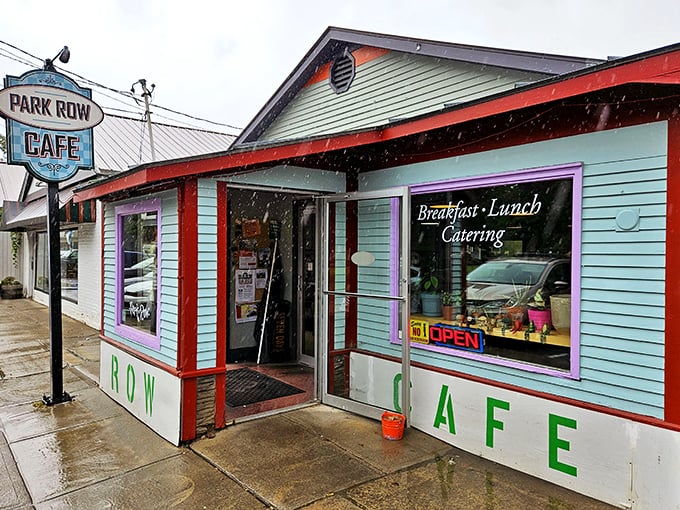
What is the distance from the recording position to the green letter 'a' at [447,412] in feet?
14.2

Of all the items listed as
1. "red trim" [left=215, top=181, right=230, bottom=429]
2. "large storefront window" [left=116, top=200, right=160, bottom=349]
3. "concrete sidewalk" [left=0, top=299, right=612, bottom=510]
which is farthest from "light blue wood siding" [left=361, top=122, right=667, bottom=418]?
"large storefront window" [left=116, top=200, right=160, bottom=349]

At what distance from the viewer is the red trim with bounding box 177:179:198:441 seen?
440cm

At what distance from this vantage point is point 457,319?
14.8 feet

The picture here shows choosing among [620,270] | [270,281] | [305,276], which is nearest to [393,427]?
[620,270]

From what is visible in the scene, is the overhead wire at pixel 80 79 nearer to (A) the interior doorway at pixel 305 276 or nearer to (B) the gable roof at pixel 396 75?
(B) the gable roof at pixel 396 75

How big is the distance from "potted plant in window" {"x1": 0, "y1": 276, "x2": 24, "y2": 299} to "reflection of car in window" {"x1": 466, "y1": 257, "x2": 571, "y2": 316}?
644 inches

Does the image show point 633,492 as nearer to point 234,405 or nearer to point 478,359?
point 478,359

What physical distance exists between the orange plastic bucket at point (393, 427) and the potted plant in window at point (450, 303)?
3.09ft

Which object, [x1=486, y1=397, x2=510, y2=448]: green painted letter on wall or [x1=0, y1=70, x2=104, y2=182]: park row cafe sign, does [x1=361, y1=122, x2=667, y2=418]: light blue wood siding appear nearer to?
[x1=486, y1=397, x2=510, y2=448]: green painted letter on wall

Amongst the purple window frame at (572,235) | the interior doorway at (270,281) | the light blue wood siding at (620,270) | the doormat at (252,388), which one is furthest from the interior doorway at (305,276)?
the light blue wood siding at (620,270)

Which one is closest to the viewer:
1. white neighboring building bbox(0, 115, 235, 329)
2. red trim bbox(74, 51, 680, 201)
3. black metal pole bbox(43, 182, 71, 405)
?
red trim bbox(74, 51, 680, 201)

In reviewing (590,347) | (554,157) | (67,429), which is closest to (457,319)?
(590,347)

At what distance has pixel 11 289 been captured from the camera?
1645cm

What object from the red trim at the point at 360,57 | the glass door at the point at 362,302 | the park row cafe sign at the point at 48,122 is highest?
the red trim at the point at 360,57
